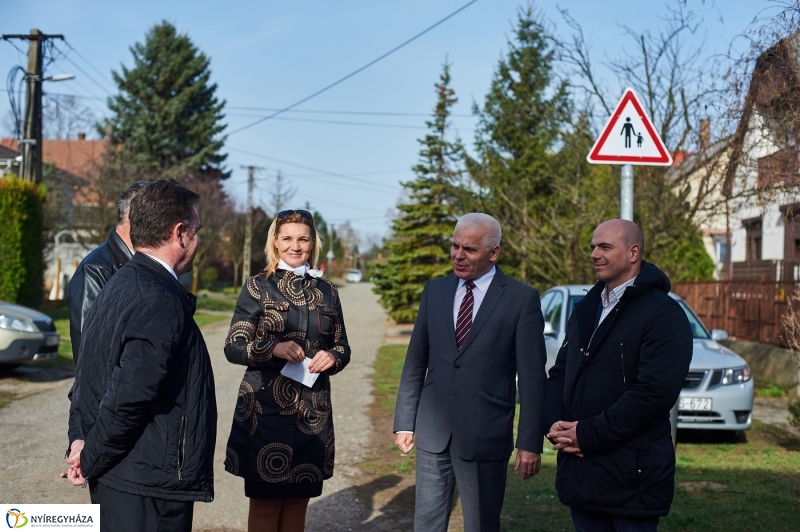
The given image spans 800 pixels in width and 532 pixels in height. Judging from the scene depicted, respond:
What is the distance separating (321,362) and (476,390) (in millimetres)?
851

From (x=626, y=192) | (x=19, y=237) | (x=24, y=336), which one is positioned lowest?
(x=24, y=336)

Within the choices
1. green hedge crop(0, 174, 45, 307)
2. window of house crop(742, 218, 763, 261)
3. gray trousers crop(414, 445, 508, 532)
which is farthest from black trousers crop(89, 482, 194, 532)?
window of house crop(742, 218, 763, 261)

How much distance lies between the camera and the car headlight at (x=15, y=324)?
1185 cm

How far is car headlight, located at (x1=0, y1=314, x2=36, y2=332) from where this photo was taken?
11848 millimetres

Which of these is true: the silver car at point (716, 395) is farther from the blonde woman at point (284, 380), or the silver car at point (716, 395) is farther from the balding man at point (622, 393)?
the balding man at point (622, 393)

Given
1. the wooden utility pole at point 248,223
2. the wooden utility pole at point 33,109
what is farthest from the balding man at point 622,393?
the wooden utility pole at point 248,223

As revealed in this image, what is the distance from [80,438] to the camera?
3213mm

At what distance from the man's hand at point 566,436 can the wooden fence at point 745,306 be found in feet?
32.7

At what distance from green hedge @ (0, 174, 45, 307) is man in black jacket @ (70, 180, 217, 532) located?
17.3m

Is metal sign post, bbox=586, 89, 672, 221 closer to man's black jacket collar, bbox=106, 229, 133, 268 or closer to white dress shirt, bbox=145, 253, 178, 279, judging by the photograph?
man's black jacket collar, bbox=106, 229, 133, 268

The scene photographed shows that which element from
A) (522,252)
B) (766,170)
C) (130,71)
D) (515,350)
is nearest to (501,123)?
(522,252)

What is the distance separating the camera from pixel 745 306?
16219 mm

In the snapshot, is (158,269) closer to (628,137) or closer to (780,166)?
(628,137)

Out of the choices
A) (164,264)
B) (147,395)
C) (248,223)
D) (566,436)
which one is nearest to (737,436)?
(566,436)
